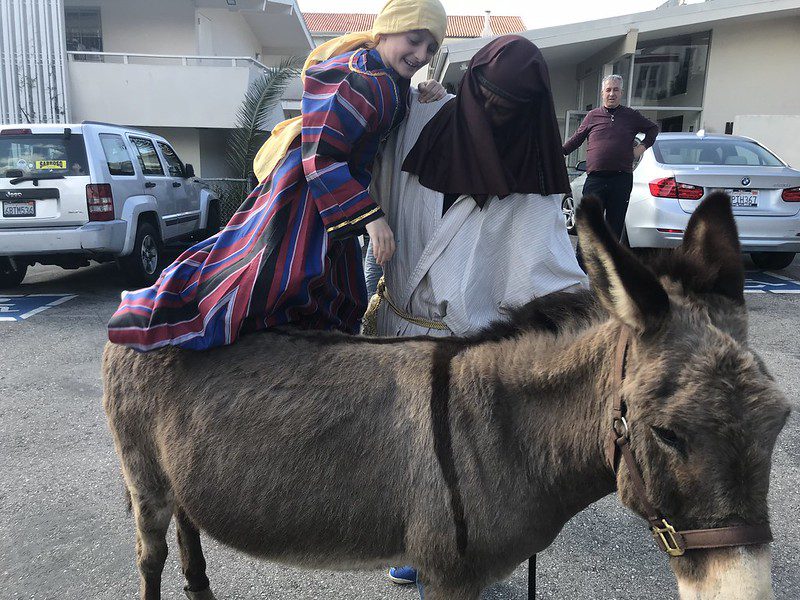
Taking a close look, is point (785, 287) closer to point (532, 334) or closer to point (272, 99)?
point (532, 334)

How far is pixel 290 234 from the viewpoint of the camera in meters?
1.96

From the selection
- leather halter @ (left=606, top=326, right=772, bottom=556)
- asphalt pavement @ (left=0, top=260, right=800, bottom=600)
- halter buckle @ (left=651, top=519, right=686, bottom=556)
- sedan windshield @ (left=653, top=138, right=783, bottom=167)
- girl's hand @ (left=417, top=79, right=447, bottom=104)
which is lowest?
asphalt pavement @ (left=0, top=260, right=800, bottom=600)

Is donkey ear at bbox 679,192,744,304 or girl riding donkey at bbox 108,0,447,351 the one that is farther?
girl riding donkey at bbox 108,0,447,351

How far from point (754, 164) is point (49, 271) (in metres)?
11.5

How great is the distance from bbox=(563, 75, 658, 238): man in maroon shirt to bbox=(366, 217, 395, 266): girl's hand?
20.5ft

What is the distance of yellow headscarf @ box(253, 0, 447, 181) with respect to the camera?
6.56 ft

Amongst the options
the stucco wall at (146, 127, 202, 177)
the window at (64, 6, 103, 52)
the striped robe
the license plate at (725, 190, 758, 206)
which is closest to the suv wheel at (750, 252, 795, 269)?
the license plate at (725, 190, 758, 206)

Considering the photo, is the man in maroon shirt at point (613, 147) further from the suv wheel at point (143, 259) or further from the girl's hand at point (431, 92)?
the suv wheel at point (143, 259)

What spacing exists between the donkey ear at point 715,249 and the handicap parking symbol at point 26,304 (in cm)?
760

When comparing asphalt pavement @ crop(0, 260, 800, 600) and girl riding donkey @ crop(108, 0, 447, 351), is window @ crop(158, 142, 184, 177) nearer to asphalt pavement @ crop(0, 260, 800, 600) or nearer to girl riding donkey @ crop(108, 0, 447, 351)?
asphalt pavement @ crop(0, 260, 800, 600)

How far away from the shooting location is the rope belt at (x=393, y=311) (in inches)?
89.4

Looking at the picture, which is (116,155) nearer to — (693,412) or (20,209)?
(20,209)

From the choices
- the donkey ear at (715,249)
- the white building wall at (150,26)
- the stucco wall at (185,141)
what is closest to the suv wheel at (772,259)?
the donkey ear at (715,249)

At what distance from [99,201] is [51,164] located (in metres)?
0.78
